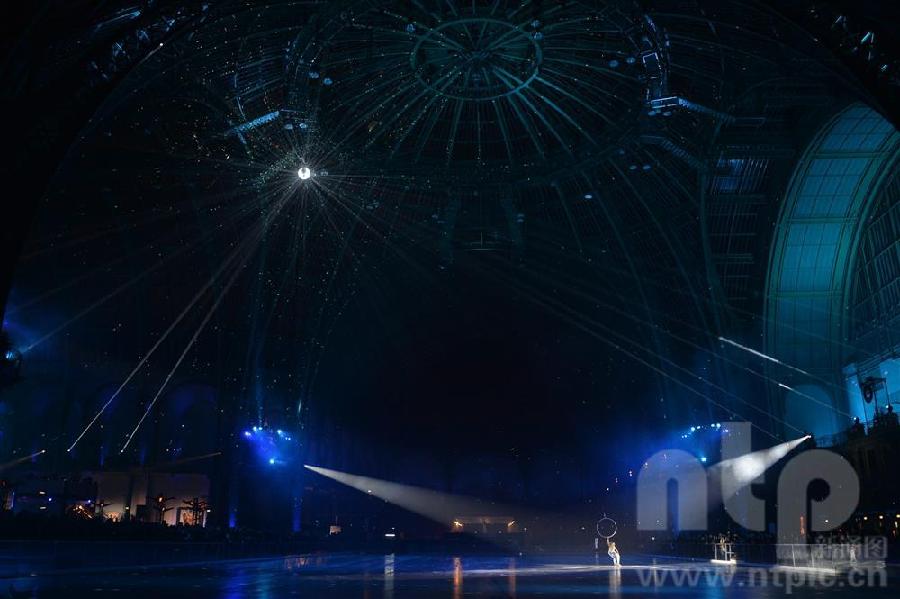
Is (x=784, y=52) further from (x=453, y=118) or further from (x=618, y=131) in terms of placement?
(x=453, y=118)

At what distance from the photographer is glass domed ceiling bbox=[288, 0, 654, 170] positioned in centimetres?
2947

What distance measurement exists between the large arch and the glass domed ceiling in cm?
1123

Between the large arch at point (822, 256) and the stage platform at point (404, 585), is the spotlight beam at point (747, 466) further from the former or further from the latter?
the stage platform at point (404, 585)

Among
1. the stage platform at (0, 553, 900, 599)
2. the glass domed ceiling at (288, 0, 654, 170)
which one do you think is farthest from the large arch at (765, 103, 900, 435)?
the stage platform at (0, 553, 900, 599)

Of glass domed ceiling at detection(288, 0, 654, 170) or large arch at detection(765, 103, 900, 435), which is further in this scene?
large arch at detection(765, 103, 900, 435)

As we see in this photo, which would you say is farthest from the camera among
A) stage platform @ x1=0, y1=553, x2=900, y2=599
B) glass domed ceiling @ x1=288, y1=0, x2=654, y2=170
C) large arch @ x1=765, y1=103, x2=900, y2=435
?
large arch @ x1=765, y1=103, x2=900, y2=435

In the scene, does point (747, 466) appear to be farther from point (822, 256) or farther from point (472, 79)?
point (472, 79)

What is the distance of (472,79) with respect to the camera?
34.3 metres

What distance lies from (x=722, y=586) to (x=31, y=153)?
1969 centimetres

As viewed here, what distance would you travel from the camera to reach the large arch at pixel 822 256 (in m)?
37.0

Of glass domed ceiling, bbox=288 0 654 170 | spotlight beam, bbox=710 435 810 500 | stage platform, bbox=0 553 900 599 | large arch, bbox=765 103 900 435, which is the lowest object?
stage platform, bbox=0 553 900 599

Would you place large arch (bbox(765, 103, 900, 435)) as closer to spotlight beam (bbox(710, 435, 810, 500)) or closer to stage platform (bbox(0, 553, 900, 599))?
spotlight beam (bbox(710, 435, 810, 500))

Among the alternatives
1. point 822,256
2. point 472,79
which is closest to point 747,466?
point 822,256

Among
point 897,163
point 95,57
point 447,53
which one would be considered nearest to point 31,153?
point 95,57
